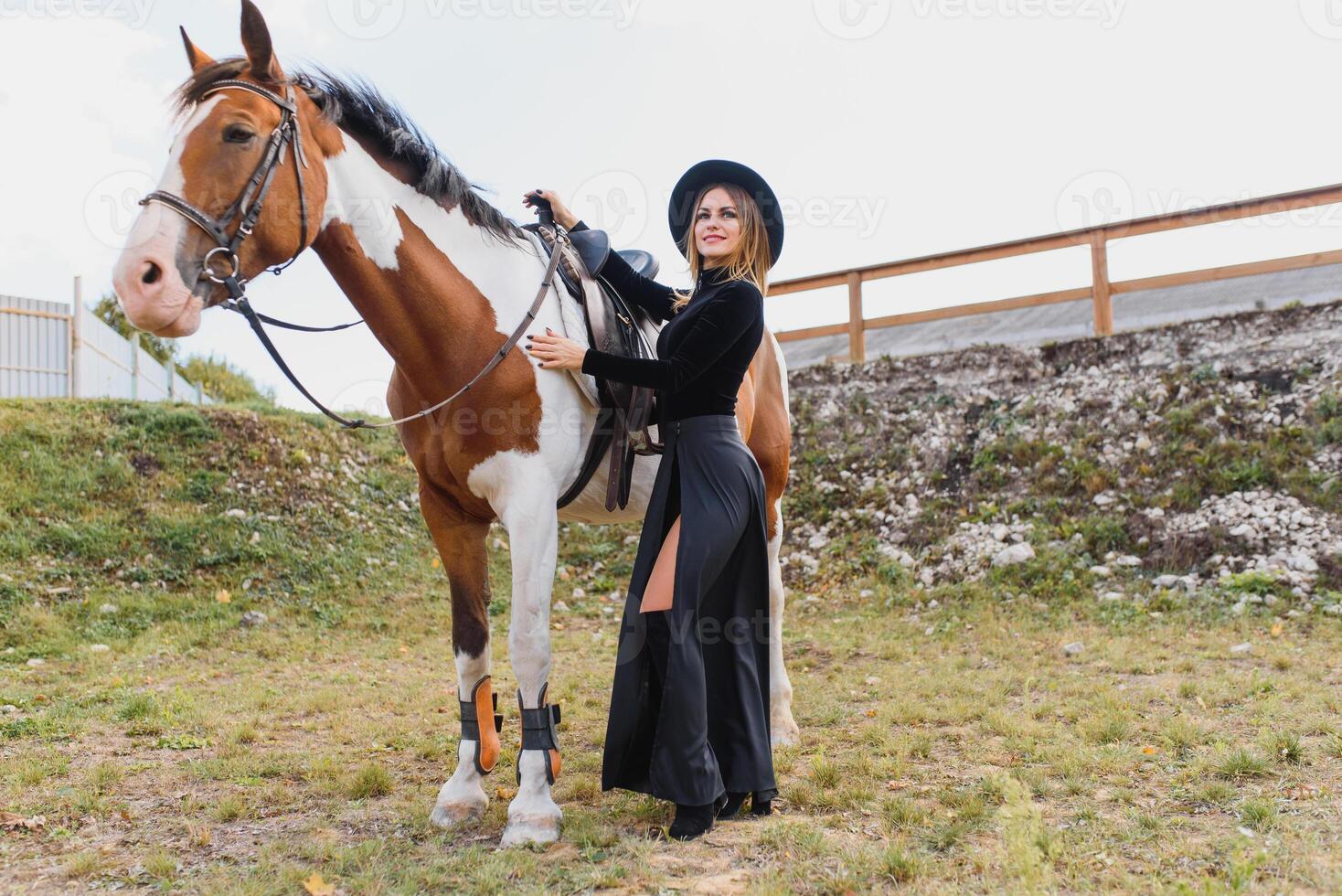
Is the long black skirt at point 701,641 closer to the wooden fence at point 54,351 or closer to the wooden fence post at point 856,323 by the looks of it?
the wooden fence post at point 856,323

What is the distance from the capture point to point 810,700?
16.0ft

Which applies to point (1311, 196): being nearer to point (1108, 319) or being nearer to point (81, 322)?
point (1108, 319)

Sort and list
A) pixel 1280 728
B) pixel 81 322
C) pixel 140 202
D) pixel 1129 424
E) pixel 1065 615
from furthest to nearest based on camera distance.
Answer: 1. pixel 81 322
2. pixel 1129 424
3. pixel 1065 615
4. pixel 1280 728
5. pixel 140 202

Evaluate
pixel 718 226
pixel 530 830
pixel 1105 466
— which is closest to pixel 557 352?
pixel 718 226

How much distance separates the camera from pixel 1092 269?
9344mm

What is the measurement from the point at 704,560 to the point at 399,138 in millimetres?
1845

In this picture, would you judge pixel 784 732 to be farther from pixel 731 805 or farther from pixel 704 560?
pixel 704 560

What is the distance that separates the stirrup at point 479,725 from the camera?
310cm

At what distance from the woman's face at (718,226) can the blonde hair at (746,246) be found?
0.02 m

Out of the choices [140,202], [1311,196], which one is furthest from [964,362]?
[140,202]

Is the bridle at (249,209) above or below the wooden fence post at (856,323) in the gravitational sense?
below

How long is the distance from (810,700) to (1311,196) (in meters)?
7.64

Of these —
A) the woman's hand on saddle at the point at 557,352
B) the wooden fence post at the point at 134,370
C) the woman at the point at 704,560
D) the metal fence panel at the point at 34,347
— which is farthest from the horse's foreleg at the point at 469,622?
the wooden fence post at the point at 134,370

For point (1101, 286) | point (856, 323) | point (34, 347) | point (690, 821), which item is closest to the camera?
point (690, 821)
